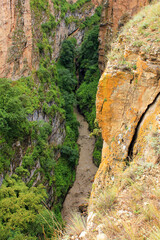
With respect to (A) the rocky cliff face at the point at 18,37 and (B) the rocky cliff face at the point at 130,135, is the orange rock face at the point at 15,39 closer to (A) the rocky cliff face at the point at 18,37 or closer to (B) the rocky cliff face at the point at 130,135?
(A) the rocky cliff face at the point at 18,37

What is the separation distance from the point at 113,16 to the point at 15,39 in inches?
524

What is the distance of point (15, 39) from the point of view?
20547 millimetres

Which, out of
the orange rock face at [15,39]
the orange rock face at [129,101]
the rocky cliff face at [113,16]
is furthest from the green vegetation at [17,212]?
the rocky cliff face at [113,16]

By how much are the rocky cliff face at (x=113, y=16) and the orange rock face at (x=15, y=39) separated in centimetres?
1035

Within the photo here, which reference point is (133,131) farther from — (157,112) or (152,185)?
(152,185)

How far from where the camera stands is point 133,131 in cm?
648

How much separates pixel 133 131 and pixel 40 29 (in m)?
22.7

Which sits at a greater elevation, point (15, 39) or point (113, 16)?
point (113, 16)

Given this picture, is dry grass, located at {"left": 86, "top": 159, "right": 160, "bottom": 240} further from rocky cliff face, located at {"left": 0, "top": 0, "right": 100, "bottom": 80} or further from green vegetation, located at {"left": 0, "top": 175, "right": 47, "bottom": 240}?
rocky cliff face, located at {"left": 0, "top": 0, "right": 100, "bottom": 80}

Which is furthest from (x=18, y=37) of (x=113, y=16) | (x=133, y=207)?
(x=133, y=207)

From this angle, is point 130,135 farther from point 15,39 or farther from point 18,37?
point 18,37

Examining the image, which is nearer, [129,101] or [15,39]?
[129,101]

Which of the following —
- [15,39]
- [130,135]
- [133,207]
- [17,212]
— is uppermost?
[15,39]

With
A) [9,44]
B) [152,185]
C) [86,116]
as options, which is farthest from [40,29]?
[152,185]
